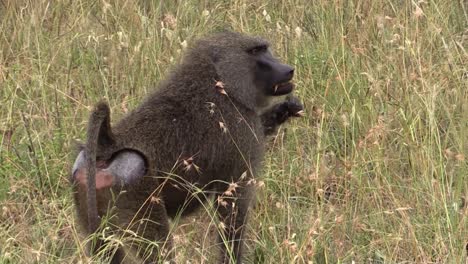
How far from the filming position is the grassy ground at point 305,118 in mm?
4125

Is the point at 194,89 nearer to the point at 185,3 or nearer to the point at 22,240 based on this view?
the point at 22,240

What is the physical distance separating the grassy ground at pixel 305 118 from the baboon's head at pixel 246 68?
0.30 m

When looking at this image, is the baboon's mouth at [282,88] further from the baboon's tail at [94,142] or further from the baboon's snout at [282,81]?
the baboon's tail at [94,142]

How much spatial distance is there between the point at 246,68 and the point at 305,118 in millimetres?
818

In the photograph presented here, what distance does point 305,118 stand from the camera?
5.33 m

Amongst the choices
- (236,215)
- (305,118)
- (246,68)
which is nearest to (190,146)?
(236,215)

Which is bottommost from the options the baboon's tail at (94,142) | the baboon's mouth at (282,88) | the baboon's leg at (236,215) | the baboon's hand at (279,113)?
the baboon's leg at (236,215)

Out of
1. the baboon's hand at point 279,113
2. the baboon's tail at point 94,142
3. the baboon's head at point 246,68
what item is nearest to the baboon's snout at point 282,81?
the baboon's head at point 246,68

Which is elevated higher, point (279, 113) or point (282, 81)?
point (282, 81)

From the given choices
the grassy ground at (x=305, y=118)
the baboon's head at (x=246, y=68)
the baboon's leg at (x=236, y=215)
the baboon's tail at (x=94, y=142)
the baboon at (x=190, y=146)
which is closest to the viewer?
the baboon's tail at (x=94, y=142)

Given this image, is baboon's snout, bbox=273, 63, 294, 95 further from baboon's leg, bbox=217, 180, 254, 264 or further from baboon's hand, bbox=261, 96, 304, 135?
baboon's leg, bbox=217, 180, 254, 264

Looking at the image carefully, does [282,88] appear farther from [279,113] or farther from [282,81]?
[279,113]

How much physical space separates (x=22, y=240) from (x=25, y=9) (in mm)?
2455

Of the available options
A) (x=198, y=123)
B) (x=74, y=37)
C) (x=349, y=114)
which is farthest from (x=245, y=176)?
(x=74, y=37)
